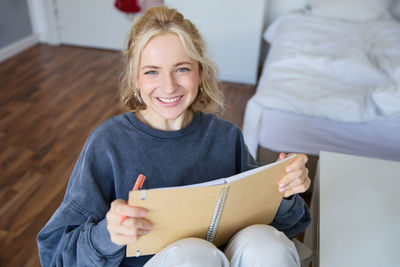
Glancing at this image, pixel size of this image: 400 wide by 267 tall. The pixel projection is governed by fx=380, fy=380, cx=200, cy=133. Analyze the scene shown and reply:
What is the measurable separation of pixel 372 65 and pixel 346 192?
110 cm

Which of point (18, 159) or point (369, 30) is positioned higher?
point (369, 30)

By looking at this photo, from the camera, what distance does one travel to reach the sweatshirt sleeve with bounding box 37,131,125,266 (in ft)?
2.60

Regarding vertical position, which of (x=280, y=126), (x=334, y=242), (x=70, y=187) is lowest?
(x=280, y=126)

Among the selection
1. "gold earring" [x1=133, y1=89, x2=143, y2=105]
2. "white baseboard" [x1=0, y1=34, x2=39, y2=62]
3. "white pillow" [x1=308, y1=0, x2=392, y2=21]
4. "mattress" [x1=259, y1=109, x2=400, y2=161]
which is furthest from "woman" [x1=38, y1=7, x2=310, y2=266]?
"white baseboard" [x1=0, y1=34, x2=39, y2=62]

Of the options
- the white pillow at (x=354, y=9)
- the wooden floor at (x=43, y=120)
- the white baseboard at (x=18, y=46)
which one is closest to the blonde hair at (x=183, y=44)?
the wooden floor at (x=43, y=120)

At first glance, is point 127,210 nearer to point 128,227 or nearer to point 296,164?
point 128,227

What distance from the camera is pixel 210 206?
792 millimetres

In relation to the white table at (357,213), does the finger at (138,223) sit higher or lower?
higher

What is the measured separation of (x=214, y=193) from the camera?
76 centimetres

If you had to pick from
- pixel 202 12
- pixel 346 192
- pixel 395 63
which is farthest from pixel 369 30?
pixel 346 192

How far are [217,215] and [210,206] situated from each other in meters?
0.05

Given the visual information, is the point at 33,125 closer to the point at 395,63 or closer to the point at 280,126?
the point at 280,126

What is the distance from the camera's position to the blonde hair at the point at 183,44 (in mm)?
887

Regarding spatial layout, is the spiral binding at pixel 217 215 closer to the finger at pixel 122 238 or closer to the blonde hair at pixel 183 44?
the finger at pixel 122 238
